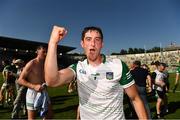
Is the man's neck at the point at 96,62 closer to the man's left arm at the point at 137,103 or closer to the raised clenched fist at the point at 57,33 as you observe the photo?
the man's left arm at the point at 137,103

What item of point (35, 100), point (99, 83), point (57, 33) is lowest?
point (35, 100)

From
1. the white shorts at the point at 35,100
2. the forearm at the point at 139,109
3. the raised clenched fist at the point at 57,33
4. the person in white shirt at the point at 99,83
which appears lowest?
the white shorts at the point at 35,100

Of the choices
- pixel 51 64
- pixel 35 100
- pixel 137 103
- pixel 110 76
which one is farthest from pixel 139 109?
pixel 35 100

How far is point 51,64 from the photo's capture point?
3195 millimetres

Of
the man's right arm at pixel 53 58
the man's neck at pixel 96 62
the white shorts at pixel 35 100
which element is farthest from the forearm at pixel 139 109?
the white shorts at pixel 35 100

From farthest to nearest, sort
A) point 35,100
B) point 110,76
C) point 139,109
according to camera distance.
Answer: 1. point 35,100
2. point 110,76
3. point 139,109

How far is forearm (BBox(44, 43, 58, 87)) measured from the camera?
316cm

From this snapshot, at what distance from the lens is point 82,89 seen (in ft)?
12.0

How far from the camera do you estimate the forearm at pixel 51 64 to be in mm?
3158

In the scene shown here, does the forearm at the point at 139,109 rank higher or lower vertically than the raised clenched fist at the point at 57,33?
lower

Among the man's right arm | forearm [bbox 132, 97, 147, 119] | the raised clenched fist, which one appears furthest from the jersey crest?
the raised clenched fist

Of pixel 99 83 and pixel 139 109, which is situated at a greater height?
pixel 99 83

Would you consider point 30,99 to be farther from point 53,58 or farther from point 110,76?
point 53,58

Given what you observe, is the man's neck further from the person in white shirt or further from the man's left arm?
the man's left arm
